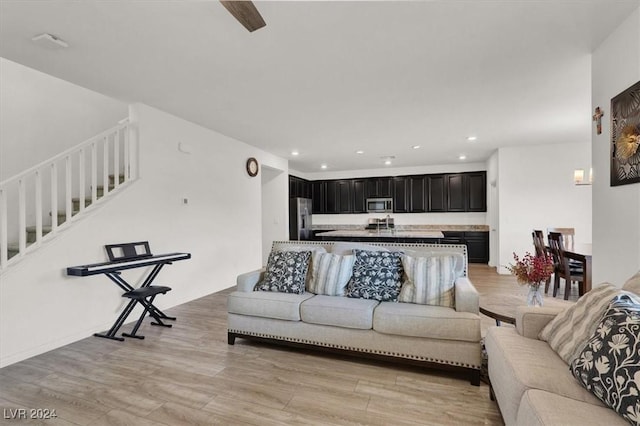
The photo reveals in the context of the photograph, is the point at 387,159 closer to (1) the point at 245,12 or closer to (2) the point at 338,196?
(2) the point at 338,196

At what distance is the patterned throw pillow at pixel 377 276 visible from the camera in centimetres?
271

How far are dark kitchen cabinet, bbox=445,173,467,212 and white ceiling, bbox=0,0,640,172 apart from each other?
3.24m

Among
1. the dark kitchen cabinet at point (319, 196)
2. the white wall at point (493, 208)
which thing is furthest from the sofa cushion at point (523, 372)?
the dark kitchen cabinet at point (319, 196)

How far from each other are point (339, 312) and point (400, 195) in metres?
6.28

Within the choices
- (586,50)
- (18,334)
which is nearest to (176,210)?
(18,334)

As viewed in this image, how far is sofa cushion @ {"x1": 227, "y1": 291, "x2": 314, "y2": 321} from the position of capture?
270 centimetres

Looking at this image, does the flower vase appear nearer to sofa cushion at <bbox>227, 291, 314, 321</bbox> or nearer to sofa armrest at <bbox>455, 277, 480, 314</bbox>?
sofa armrest at <bbox>455, 277, 480, 314</bbox>

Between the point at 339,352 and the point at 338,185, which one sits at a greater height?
the point at 338,185

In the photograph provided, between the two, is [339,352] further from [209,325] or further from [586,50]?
[586,50]

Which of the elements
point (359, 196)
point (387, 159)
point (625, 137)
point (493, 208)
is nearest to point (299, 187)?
point (359, 196)

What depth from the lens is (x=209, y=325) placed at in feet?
11.4

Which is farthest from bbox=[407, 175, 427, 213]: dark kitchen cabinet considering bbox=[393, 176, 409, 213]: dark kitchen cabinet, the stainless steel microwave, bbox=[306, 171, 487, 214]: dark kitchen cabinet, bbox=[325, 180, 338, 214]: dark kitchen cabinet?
bbox=[325, 180, 338, 214]: dark kitchen cabinet

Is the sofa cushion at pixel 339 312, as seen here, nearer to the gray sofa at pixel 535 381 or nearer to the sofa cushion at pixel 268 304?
the sofa cushion at pixel 268 304

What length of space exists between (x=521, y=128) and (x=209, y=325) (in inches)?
208
